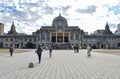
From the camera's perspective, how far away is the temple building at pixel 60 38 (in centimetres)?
13488

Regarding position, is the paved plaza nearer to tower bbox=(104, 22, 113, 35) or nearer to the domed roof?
the domed roof

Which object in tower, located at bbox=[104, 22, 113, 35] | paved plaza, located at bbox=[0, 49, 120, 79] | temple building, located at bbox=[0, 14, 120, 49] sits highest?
tower, located at bbox=[104, 22, 113, 35]

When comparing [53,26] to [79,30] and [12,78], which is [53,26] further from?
[12,78]

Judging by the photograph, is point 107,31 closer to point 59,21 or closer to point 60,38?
point 59,21

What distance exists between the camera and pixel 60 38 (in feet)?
447

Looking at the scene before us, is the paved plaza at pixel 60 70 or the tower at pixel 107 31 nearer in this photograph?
the paved plaza at pixel 60 70

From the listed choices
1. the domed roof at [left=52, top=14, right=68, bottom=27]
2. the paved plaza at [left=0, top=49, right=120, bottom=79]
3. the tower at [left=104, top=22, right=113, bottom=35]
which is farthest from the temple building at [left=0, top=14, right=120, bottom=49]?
the paved plaza at [left=0, top=49, right=120, bottom=79]

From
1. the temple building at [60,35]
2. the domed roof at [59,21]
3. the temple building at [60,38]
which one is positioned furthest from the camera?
the domed roof at [59,21]

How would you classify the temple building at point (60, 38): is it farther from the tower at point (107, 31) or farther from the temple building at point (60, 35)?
the tower at point (107, 31)

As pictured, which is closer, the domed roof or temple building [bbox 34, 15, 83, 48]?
temple building [bbox 34, 15, 83, 48]

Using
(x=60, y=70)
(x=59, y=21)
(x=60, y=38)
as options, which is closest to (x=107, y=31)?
(x=59, y=21)

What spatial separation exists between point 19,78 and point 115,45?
447 feet

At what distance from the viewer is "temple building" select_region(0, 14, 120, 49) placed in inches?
5310

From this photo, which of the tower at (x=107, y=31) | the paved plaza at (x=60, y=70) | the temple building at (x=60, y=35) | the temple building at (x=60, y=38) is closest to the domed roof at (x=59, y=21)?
the temple building at (x=60, y=38)
